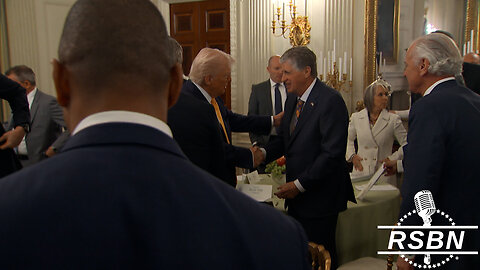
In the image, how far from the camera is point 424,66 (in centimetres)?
197

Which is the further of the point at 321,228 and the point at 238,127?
the point at 238,127

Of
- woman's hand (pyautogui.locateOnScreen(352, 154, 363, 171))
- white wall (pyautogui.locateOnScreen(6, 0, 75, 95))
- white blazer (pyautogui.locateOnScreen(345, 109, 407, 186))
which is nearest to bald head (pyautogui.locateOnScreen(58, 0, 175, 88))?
woman's hand (pyautogui.locateOnScreen(352, 154, 363, 171))

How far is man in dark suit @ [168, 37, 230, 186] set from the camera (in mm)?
1964

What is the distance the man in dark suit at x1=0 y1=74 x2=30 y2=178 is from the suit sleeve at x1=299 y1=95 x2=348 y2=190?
1733mm

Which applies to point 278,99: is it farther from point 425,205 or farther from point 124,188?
point 124,188

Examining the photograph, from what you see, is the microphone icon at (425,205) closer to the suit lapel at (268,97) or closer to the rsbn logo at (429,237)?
the rsbn logo at (429,237)

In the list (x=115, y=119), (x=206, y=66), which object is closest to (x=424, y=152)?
(x=206, y=66)

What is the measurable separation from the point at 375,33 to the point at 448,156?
3.92m

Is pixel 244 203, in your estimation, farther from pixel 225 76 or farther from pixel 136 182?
pixel 225 76

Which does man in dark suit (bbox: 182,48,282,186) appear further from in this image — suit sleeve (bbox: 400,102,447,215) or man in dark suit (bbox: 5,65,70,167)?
man in dark suit (bbox: 5,65,70,167)

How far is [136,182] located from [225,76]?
2.07 meters

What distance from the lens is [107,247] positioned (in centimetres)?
49

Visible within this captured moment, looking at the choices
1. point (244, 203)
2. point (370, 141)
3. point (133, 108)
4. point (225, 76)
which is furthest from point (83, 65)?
point (370, 141)

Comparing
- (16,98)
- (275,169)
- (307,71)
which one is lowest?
(275,169)
